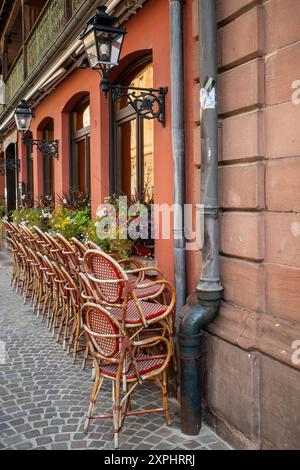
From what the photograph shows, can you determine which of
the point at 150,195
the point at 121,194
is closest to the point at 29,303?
the point at 121,194

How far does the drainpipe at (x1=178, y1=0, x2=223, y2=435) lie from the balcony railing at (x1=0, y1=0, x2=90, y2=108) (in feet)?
15.2

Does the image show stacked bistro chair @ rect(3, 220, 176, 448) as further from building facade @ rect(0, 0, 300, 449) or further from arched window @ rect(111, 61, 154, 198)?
arched window @ rect(111, 61, 154, 198)

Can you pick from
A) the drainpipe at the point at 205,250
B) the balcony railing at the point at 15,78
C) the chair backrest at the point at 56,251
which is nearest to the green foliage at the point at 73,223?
the chair backrest at the point at 56,251

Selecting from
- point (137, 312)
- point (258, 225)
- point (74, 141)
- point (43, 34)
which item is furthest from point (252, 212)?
point (43, 34)

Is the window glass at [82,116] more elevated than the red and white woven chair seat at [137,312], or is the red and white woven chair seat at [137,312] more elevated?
the window glass at [82,116]

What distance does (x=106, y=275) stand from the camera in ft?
11.7

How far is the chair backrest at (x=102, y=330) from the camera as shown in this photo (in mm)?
3274

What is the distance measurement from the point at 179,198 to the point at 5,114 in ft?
42.5

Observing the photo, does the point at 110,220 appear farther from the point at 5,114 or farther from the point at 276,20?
the point at 5,114

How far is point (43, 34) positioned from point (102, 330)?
338 inches

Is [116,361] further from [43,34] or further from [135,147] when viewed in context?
[43,34]

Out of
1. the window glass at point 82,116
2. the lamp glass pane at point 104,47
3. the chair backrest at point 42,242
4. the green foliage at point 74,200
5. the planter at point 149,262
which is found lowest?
the planter at point 149,262

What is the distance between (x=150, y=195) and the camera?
6023 millimetres

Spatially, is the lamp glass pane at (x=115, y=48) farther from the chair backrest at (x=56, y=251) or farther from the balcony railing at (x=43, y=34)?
the balcony railing at (x=43, y=34)
